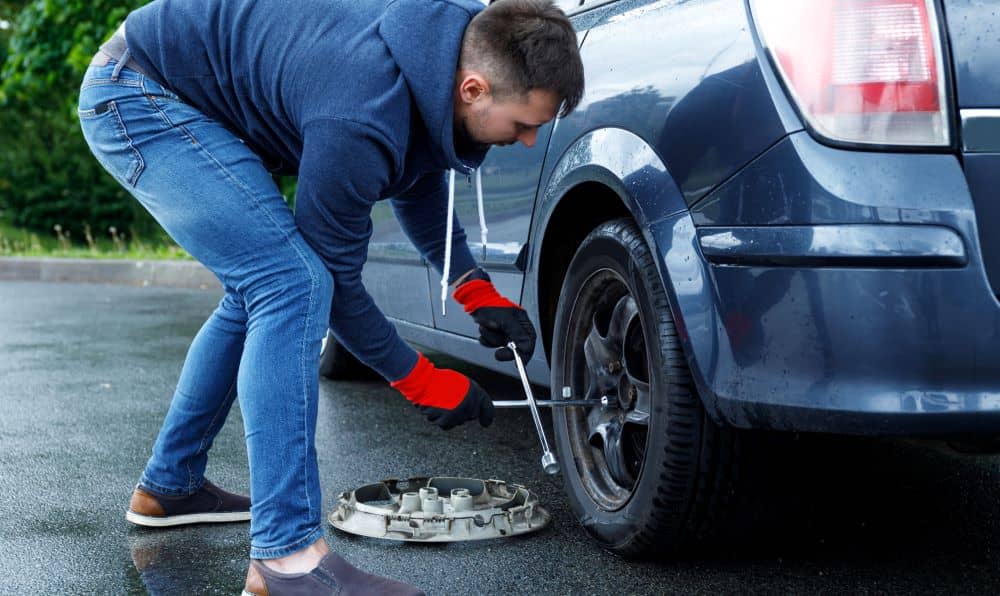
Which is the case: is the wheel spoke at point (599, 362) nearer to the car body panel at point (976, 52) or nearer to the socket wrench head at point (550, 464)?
the socket wrench head at point (550, 464)

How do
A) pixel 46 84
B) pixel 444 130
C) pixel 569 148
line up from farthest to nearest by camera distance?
pixel 46 84 → pixel 569 148 → pixel 444 130

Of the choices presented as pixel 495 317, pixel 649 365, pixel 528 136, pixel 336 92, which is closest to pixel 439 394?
pixel 495 317

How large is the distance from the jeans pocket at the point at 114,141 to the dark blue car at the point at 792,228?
0.98m

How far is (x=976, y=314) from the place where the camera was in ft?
6.40

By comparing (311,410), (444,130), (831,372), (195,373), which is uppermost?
(444,130)

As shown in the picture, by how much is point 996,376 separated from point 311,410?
1238 millimetres

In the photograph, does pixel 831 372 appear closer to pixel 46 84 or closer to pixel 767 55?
pixel 767 55

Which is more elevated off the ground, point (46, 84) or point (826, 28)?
point (826, 28)

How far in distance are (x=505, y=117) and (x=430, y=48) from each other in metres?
0.19

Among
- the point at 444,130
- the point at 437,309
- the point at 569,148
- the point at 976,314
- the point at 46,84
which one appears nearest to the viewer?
the point at 976,314

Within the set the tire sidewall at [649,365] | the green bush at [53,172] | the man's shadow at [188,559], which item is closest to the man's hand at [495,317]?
the tire sidewall at [649,365]

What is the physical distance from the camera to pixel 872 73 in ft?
6.64

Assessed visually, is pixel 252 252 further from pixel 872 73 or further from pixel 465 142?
pixel 872 73

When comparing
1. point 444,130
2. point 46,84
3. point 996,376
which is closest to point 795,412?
point 996,376
